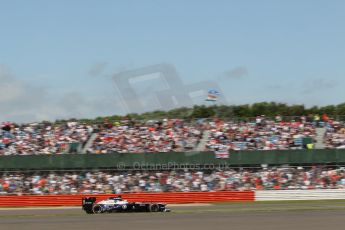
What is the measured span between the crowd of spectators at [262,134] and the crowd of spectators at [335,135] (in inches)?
38.4

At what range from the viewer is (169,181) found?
1463 inches

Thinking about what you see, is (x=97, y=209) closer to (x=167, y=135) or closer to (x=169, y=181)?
(x=169, y=181)

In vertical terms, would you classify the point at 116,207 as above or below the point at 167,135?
below

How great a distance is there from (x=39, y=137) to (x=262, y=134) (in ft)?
50.5

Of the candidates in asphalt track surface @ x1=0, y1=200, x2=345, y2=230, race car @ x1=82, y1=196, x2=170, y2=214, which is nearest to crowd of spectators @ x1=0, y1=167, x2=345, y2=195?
race car @ x1=82, y1=196, x2=170, y2=214

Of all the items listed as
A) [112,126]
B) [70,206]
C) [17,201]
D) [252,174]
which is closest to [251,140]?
[252,174]

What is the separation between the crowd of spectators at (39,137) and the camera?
40.3m

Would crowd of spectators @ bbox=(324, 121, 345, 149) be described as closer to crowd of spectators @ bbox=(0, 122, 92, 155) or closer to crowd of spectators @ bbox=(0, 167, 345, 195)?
crowd of spectators @ bbox=(0, 167, 345, 195)

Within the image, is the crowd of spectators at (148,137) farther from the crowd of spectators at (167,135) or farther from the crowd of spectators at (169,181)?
the crowd of spectators at (169,181)

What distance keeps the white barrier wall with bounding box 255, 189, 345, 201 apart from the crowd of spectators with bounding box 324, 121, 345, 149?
4512 millimetres

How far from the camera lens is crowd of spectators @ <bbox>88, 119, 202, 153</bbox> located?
40125 millimetres

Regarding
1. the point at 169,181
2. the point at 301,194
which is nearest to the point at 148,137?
the point at 169,181

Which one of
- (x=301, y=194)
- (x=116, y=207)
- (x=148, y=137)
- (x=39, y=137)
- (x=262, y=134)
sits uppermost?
(x=39, y=137)

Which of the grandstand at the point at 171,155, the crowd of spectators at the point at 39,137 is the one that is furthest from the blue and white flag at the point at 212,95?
the crowd of spectators at the point at 39,137
